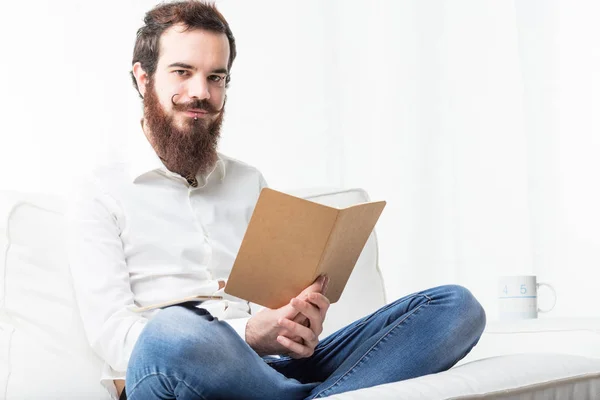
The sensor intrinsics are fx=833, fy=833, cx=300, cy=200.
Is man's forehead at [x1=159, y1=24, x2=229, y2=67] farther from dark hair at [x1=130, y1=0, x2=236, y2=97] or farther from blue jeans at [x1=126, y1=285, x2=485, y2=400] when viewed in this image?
blue jeans at [x1=126, y1=285, x2=485, y2=400]

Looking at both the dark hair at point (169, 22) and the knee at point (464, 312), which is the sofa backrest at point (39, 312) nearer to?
the dark hair at point (169, 22)

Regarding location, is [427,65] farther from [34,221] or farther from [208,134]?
[34,221]

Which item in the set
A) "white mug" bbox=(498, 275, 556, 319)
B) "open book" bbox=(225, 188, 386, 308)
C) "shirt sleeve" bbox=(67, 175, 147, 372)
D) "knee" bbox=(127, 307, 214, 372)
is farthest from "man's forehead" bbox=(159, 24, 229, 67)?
"white mug" bbox=(498, 275, 556, 319)

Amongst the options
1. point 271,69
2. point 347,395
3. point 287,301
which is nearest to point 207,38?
point 287,301

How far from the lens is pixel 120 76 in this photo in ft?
8.50

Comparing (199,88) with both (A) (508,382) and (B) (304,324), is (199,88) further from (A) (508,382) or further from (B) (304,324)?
(A) (508,382)

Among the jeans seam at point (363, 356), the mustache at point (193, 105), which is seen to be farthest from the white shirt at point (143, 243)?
the jeans seam at point (363, 356)

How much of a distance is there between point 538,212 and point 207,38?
1.39 metres

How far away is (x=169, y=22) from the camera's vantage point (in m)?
1.82

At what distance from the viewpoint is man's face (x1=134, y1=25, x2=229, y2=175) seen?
1786 millimetres

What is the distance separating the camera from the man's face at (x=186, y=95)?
179 centimetres

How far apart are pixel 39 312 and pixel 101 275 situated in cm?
14

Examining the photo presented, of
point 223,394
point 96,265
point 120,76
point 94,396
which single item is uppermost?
point 120,76

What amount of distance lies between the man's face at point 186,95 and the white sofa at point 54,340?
0.27 meters
